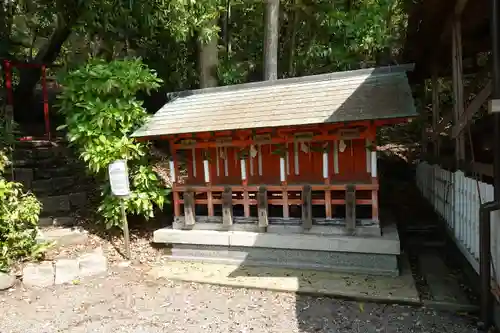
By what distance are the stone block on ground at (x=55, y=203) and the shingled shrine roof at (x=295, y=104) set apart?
10.7ft

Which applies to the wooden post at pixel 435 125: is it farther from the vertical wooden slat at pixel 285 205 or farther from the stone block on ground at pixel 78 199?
the stone block on ground at pixel 78 199

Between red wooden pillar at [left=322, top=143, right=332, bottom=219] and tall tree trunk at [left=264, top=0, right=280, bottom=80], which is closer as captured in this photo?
red wooden pillar at [left=322, top=143, right=332, bottom=219]

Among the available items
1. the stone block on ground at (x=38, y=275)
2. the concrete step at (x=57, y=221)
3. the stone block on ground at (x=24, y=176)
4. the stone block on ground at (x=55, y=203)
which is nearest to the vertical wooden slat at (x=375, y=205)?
the stone block on ground at (x=38, y=275)

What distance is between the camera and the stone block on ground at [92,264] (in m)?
6.90

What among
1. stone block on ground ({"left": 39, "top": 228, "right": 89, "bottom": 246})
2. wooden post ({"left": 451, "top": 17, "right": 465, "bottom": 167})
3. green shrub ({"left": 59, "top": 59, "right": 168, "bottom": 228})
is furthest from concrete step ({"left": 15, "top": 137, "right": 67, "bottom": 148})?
wooden post ({"left": 451, "top": 17, "right": 465, "bottom": 167})

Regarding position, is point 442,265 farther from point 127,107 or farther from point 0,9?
point 0,9

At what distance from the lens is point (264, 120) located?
6699mm

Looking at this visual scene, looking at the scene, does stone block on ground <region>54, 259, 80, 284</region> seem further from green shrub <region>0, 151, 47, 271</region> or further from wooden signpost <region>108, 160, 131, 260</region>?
wooden signpost <region>108, 160, 131, 260</region>

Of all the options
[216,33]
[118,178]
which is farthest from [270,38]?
[118,178]

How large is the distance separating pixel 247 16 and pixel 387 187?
7134mm

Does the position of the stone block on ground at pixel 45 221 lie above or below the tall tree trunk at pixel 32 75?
below

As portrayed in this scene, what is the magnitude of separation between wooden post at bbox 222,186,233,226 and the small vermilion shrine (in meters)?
0.02

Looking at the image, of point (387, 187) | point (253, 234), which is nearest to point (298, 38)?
point (387, 187)

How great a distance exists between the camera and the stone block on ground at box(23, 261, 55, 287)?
6449mm
